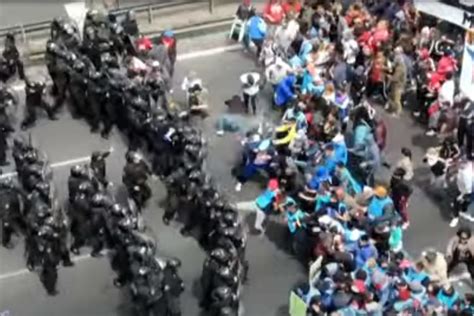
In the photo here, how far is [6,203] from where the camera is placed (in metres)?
25.6

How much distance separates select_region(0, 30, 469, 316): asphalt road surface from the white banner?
7.64 ft

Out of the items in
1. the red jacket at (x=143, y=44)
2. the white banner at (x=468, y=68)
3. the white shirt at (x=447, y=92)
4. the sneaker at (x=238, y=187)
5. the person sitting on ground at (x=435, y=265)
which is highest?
the white banner at (x=468, y=68)

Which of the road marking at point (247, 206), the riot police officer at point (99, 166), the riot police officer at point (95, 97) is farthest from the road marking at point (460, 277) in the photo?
the riot police officer at point (95, 97)

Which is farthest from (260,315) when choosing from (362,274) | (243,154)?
(243,154)

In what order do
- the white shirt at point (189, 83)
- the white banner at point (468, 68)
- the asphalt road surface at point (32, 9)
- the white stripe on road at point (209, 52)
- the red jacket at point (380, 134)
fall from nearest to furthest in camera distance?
the white banner at point (468, 68) < the red jacket at point (380, 134) < the white shirt at point (189, 83) < the white stripe on road at point (209, 52) < the asphalt road surface at point (32, 9)

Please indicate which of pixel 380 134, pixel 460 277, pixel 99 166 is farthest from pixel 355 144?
pixel 99 166

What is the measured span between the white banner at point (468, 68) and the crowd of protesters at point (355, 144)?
0.45 ft

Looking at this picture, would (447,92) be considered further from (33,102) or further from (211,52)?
(33,102)

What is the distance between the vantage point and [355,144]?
2711 cm

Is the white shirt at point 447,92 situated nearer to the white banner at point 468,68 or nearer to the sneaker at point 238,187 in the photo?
the white banner at point 468,68

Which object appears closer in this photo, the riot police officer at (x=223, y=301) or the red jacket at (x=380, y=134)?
the riot police officer at (x=223, y=301)

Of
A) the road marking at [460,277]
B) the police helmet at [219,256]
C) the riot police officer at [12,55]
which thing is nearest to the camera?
the police helmet at [219,256]

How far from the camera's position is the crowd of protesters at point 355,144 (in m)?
23.3

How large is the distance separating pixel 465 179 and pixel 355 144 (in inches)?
92.1
